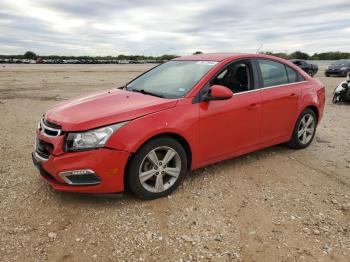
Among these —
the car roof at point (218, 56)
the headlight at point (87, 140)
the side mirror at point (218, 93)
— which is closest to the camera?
the headlight at point (87, 140)

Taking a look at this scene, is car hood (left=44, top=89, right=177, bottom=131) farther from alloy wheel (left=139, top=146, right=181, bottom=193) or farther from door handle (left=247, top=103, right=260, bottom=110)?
door handle (left=247, top=103, right=260, bottom=110)

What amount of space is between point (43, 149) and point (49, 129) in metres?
0.25

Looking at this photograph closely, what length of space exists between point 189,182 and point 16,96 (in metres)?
10.9

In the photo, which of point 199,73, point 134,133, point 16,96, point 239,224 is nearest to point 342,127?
point 199,73

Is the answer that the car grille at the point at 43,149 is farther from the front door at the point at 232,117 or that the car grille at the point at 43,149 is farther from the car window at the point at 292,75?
the car window at the point at 292,75

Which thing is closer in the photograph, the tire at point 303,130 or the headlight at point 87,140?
the headlight at point 87,140

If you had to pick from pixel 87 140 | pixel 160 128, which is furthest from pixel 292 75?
pixel 87 140

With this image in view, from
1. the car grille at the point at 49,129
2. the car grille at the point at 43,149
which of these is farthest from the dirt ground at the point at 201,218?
the car grille at the point at 49,129

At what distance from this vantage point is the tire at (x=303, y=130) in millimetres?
5676

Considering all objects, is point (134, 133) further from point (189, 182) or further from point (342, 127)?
point (342, 127)

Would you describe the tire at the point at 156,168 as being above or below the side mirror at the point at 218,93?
below

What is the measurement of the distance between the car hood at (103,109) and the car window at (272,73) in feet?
5.66

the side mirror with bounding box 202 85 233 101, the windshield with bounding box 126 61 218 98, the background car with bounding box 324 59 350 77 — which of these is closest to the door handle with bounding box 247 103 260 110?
the side mirror with bounding box 202 85 233 101

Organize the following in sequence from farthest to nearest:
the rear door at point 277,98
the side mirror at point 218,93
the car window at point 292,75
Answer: the car window at point 292,75
the rear door at point 277,98
the side mirror at point 218,93
